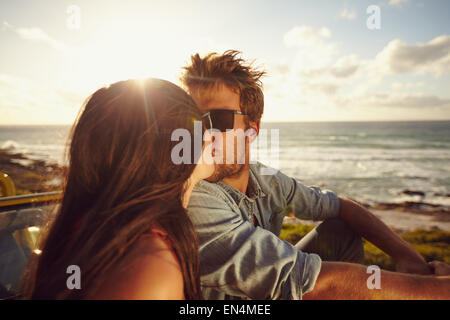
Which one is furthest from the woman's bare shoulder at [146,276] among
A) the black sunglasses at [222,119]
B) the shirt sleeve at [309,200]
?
the shirt sleeve at [309,200]

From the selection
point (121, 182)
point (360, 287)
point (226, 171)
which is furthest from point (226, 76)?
point (360, 287)

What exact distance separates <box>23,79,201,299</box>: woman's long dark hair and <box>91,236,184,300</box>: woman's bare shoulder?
63 mm

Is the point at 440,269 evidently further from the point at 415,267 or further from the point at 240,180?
the point at 240,180

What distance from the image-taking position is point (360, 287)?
152 cm

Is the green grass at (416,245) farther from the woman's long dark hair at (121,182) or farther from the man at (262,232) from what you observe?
the woman's long dark hair at (121,182)

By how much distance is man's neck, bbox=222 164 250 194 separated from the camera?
2.65 metres

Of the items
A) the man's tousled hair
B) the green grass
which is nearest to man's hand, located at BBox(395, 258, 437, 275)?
the man's tousled hair

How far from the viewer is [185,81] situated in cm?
262

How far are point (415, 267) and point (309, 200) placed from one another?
103cm

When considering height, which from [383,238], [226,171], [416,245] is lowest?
[416,245]

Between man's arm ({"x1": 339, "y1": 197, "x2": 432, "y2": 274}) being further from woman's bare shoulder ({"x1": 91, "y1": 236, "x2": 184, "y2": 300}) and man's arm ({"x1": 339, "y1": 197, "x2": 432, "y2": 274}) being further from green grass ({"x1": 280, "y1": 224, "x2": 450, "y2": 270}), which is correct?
green grass ({"x1": 280, "y1": 224, "x2": 450, "y2": 270})
